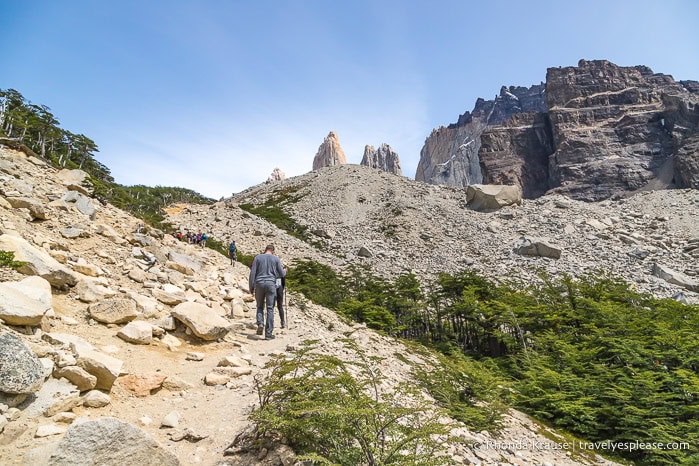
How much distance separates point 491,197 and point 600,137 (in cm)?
6105

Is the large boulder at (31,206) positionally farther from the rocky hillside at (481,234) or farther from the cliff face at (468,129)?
the cliff face at (468,129)

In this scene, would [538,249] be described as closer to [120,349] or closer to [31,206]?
[120,349]

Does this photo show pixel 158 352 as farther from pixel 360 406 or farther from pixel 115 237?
pixel 115 237

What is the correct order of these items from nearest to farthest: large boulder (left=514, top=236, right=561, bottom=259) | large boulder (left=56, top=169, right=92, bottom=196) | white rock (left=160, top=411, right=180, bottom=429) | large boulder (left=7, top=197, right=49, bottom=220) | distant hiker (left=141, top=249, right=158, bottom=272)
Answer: white rock (left=160, top=411, right=180, bottom=429) → large boulder (left=7, top=197, right=49, bottom=220) → distant hiker (left=141, top=249, right=158, bottom=272) → large boulder (left=56, top=169, right=92, bottom=196) → large boulder (left=514, top=236, right=561, bottom=259)

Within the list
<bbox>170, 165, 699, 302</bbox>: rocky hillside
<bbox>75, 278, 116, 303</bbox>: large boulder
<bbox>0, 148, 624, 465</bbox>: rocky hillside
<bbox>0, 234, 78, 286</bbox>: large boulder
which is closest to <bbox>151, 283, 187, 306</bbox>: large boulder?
<bbox>0, 148, 624, 465</bbox>: rocky hillside

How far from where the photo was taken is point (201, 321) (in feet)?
21.0

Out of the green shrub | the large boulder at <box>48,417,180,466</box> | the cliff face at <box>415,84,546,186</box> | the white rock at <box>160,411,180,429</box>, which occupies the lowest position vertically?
the white rock at <box>160,411,180,429</box>

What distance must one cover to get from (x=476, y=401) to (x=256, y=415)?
5.56 metres

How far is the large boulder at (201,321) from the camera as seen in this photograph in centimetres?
630

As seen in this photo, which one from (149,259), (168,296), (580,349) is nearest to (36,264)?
(168,296)

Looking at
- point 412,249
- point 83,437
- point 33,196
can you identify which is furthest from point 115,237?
point 412,249

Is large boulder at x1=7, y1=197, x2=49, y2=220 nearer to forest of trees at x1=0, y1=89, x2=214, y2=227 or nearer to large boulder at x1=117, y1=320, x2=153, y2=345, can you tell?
large boulder at x1=117, y1=320, x2=153, y2=345

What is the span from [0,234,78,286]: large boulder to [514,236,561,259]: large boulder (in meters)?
33.2

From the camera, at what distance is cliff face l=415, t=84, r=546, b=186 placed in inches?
6344
